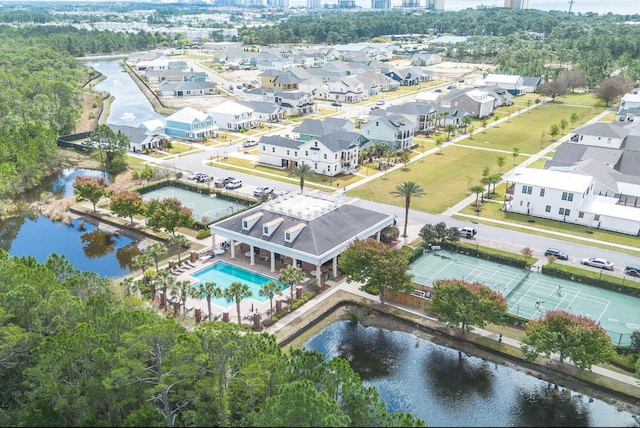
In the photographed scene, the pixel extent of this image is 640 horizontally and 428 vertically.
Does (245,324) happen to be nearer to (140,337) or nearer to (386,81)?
(140,337)

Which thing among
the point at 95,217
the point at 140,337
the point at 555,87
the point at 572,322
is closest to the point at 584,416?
the point at 572,322

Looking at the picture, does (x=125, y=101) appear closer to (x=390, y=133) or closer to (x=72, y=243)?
(x=390, y=133)

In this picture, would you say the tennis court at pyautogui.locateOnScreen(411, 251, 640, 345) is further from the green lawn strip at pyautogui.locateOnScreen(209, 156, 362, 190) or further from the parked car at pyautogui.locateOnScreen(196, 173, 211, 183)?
the parked car at pyautogui.locateOnScreen(196, 173, 211, 183)

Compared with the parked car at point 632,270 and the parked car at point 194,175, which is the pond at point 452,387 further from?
the parked car at point 194,175

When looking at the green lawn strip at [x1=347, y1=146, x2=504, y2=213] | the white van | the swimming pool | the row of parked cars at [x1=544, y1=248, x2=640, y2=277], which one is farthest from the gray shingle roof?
the row of parked cars at [x1=544, y1=248, x2=640, y2=277]

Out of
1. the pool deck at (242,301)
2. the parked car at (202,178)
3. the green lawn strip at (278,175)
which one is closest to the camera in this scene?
the pool deck at (242,301)

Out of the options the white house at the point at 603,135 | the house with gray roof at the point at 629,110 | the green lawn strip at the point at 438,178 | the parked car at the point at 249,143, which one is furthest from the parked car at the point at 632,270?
the house with gray roof at the point at 629,110
